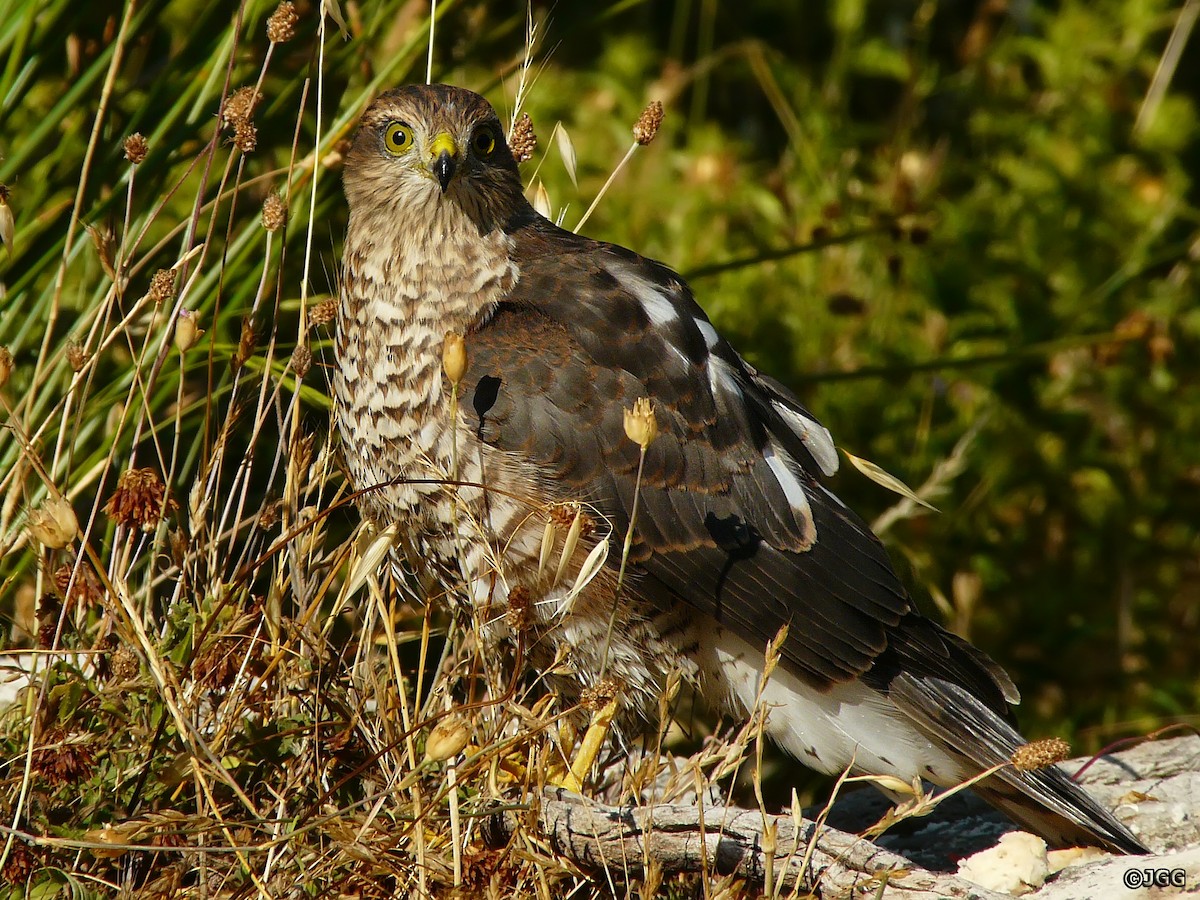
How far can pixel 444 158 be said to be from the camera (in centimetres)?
280

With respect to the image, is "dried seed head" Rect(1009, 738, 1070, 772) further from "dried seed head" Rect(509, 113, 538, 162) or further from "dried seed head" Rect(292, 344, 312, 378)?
"dried seed head" Rect(509, 113, 538, 162)

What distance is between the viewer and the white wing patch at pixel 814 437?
314 centimetres

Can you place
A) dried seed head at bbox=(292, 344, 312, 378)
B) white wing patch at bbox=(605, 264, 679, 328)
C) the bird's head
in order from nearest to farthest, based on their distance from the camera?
dried seed head at bbox=(292, 344, 312, 378)
the bird's head
white wing patch at bbox=(605, 264, 679, 328)

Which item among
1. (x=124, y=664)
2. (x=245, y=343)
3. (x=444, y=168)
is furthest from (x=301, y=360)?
(x=124, y=664)

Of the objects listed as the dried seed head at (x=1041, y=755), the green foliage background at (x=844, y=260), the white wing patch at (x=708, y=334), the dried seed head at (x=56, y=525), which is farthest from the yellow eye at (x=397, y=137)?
the dried seed head at (x=1041, y=755)

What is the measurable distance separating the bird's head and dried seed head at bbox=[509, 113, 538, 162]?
42 millimetres

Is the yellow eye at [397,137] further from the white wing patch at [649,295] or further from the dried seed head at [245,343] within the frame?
the dried seed head at [245,343]

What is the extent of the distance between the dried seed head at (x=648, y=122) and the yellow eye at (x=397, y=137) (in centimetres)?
51

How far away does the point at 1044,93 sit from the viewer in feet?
17.9

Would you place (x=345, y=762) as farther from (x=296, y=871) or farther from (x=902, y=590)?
(x=902, y=590)

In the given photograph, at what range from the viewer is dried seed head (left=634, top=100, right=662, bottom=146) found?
2715 millimetres

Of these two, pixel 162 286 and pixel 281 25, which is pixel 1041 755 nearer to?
pixel 162 286

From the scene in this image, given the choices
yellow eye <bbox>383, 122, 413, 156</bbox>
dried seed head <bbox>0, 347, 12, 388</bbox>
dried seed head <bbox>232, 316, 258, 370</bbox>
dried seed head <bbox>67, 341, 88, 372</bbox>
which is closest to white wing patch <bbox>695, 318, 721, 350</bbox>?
yellow eye <bbox>383, 122, 413, 156</bbox>

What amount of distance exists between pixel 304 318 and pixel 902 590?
55.8 inches
